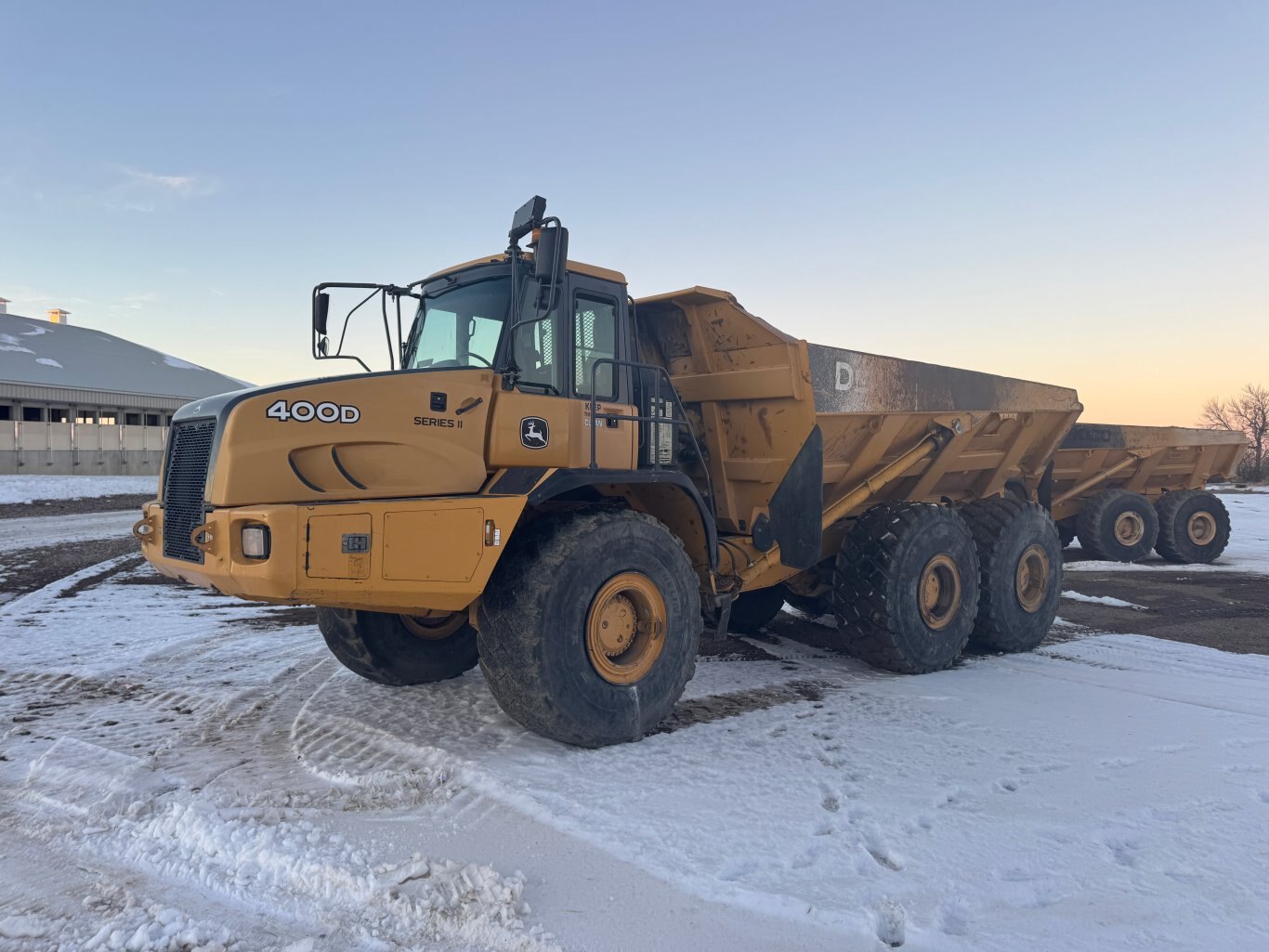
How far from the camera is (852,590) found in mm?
6516

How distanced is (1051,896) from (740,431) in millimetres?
3779

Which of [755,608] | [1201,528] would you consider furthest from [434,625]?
[1201,528]

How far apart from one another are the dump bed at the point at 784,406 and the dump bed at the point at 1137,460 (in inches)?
230

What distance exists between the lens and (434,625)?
5770 millimetres

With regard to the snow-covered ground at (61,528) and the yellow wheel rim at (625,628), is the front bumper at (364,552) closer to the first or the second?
the yellow wheel rim at (625,628)

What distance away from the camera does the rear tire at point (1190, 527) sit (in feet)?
45.6

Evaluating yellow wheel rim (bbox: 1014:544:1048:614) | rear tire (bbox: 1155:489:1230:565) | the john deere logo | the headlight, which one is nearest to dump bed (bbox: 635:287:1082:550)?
yellow wheel rim (bbox: 1014:544:1048:614)

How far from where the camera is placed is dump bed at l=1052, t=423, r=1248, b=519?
12.6 m

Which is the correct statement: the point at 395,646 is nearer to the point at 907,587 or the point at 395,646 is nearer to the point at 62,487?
the point at 907,587

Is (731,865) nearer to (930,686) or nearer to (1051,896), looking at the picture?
(1051,896)

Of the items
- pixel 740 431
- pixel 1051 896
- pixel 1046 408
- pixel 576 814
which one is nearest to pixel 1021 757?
pixel 1051 896

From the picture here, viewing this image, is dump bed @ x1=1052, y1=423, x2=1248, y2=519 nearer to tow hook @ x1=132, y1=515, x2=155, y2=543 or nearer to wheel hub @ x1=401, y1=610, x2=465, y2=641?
wheel hub @ x1=401, y1=610, x2=465, y2=641

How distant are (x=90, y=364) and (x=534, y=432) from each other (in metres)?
43.8

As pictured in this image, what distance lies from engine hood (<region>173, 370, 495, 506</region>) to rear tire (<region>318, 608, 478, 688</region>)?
1.56 meters
